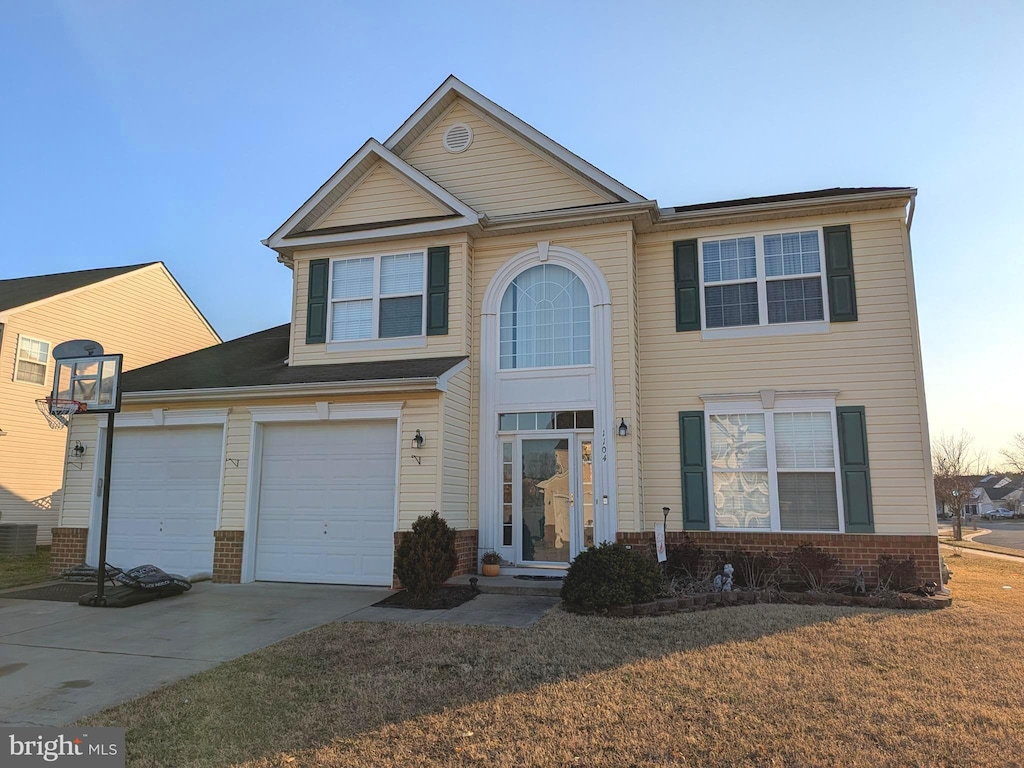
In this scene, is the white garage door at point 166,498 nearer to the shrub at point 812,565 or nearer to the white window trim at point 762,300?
the white window trim at point 762,300

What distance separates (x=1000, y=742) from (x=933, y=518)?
6571 millimetres

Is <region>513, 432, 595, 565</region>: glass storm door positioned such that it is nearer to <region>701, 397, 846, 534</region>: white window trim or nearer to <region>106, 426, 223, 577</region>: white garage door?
<region>701, 397, 846, 534</region>: white window trim

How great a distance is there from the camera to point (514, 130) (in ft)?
40.2

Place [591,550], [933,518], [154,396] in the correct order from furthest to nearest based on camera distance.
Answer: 1. [154,396]
2. [933,518]
3. [591,550]

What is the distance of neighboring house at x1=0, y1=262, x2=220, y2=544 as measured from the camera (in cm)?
1786

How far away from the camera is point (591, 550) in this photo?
8.77 meters

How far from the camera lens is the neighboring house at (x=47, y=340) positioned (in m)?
17.9

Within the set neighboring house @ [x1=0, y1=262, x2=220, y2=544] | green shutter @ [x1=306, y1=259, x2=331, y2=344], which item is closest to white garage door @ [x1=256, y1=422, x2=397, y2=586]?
green shutter @ [x1=306, y1=259, x2=331, y2=344]

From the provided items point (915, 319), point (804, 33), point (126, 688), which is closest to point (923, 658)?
point (915, 319)

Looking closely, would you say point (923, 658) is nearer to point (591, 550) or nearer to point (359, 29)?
point (591, 550)

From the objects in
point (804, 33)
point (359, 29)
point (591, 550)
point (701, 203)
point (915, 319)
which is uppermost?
point (359, 29)

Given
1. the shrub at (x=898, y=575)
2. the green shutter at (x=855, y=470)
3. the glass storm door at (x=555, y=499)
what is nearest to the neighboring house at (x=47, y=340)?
the glass storm door at (x=555, y=499)

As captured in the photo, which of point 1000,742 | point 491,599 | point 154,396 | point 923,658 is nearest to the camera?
point 1000,742

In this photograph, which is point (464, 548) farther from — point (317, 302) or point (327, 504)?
point (317, 302)
